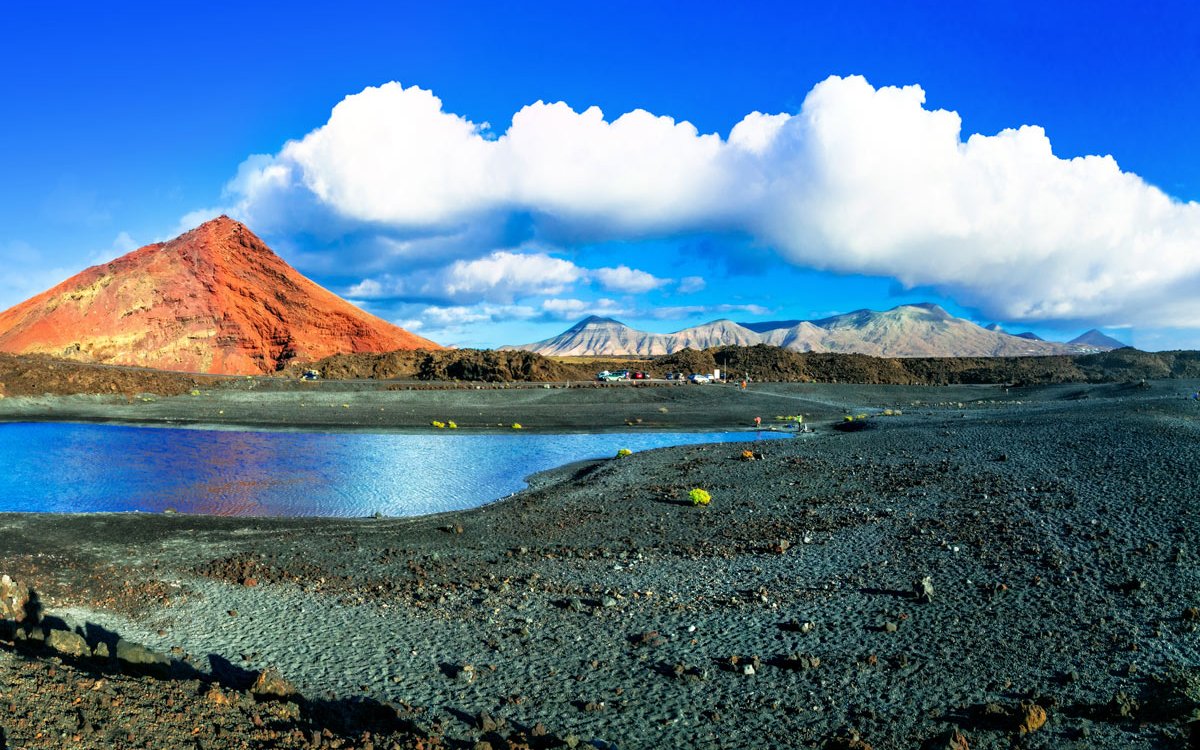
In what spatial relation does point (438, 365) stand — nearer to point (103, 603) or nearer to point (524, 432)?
point (524, 432)

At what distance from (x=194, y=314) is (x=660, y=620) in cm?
9931

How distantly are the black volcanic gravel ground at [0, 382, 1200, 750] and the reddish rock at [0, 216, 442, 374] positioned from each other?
82.1m

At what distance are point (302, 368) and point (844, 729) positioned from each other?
3472 inches

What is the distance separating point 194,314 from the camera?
91.4 meters

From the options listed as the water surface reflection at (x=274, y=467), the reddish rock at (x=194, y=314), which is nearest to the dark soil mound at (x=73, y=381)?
the water surface reflection at (x=274, y=467)

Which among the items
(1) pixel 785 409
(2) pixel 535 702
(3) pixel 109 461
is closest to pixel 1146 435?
(2) pixel 535 702

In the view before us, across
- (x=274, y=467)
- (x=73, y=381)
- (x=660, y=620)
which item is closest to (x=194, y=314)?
(x=73, y=381)

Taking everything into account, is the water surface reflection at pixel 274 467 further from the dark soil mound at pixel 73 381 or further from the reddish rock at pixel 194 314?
the reddish rock at pixel 194 314

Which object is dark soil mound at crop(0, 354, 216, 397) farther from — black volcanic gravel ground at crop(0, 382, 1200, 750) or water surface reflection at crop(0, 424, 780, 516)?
black volcanic gravel ground at crop(0, 382, 1200, 750)

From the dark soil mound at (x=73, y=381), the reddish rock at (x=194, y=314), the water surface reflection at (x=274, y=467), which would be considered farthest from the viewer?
the reddish rock at (x=194, y=314)

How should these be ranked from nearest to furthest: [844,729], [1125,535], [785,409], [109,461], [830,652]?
[844,729], [830,652], [1125,535], [109,461], [785,409]

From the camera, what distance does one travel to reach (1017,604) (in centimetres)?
999

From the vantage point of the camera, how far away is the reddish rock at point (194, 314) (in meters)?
87.6

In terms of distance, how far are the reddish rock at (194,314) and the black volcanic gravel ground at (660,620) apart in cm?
8208
